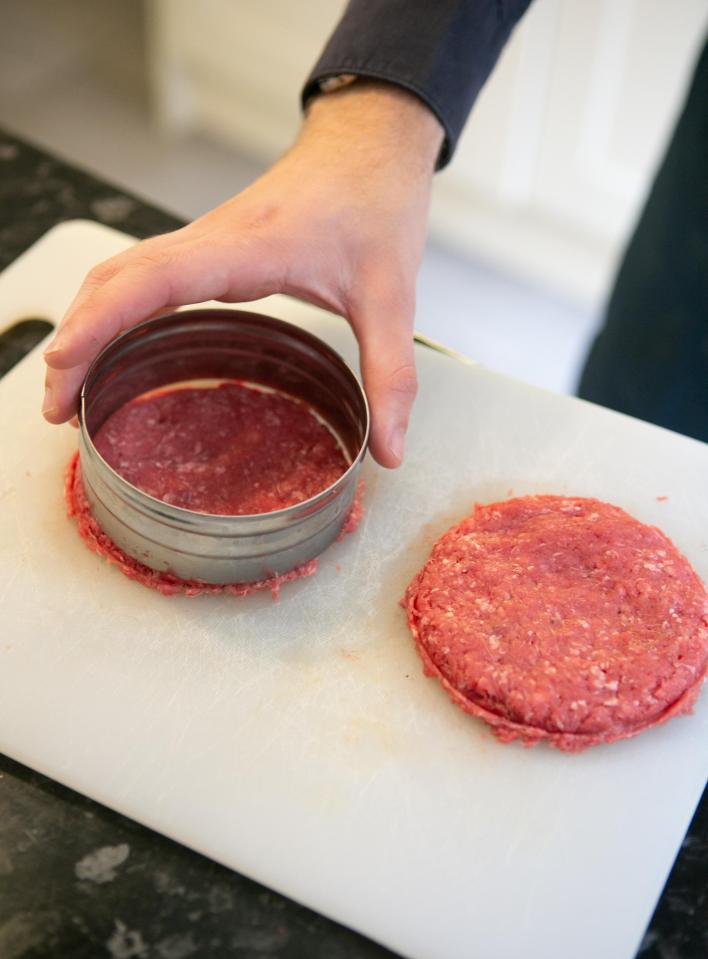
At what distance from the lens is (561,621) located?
1.45m

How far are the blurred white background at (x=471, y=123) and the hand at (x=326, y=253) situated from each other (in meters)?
1.69

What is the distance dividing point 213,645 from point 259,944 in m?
0.39

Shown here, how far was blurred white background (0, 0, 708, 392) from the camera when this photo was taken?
3250mm

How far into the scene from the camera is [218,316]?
64.7 inches

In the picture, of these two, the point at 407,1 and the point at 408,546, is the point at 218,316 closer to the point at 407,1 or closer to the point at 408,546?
the point at 408,546

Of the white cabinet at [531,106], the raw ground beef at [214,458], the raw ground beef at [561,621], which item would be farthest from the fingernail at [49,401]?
the white cabinet at [531,106]

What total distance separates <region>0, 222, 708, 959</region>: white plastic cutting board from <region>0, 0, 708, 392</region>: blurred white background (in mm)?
2105

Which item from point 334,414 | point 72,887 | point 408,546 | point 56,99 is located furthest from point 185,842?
point 56,99

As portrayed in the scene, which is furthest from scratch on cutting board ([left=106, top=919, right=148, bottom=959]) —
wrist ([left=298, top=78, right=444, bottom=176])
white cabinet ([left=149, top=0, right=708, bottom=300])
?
white cabinet ([left=149, top=0, right=708, bottom=300])

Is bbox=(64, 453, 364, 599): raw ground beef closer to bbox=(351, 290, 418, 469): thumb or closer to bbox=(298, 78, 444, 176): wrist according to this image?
bbox=(351, 290, 418, 469): thumb

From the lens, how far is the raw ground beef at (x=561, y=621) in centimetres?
138

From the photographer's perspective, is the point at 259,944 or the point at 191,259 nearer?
the point at 259,944

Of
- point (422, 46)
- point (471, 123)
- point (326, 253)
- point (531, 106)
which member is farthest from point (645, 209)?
point (471, 123)

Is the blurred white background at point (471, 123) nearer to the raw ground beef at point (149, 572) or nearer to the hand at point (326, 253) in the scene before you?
the hand at point (326, 253)
